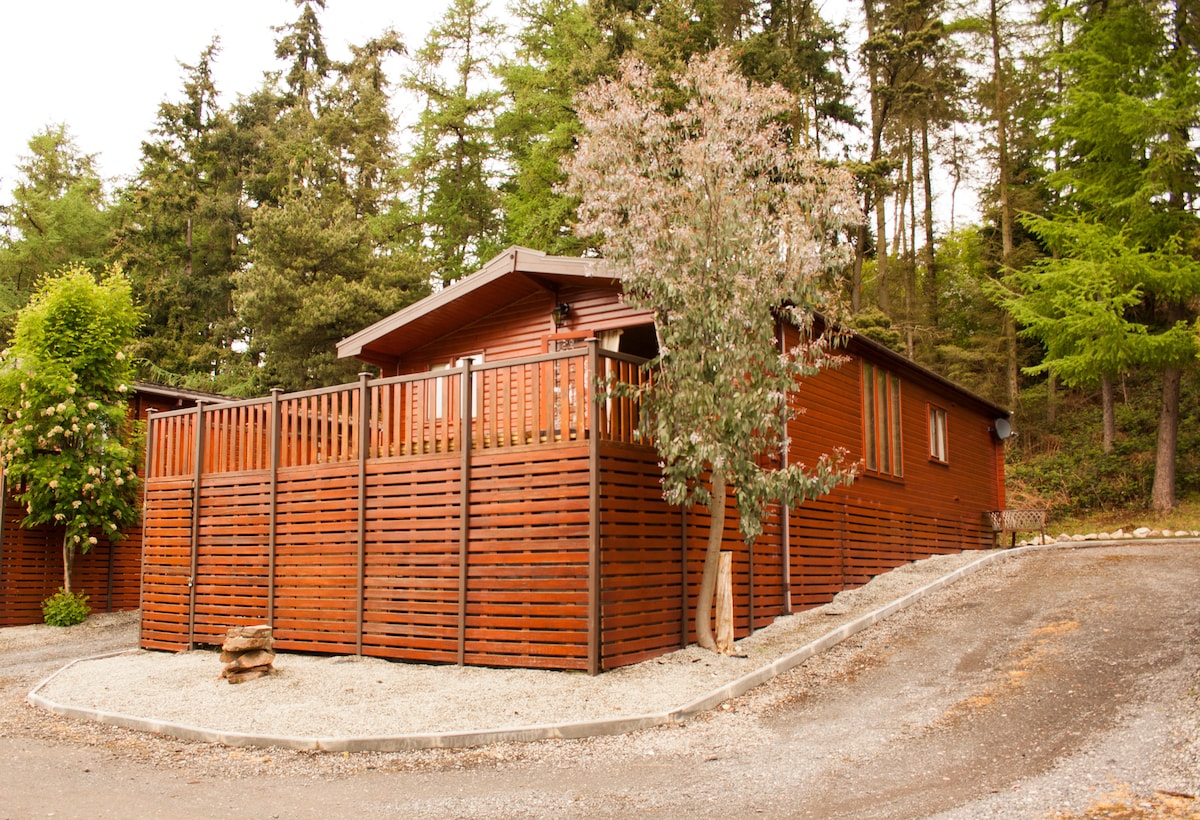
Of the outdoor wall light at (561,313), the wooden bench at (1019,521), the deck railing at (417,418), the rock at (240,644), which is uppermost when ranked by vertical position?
the outdoor wall light at (561,313)

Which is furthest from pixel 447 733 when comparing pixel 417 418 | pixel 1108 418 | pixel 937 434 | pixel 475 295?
pixel 1108 418

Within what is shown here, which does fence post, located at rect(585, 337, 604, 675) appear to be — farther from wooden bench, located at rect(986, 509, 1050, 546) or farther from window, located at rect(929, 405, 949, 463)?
wooden bench, located at rect(986, 509, 1050, 546)

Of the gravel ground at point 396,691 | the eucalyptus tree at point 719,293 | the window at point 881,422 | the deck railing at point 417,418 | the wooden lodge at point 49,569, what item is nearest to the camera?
the gravel ground at point 396,691

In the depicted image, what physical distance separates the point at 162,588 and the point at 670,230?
9.47 m

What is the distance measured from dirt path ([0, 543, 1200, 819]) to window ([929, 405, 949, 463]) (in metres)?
8.14

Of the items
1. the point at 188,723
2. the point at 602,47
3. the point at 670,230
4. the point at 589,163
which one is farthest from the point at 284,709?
the point at 602,47

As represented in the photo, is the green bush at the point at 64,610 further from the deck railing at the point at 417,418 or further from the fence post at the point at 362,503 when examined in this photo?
the fence post at the point at 362,503

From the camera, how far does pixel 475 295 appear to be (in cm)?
1362

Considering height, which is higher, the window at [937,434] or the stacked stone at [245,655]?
the window at [937,434]

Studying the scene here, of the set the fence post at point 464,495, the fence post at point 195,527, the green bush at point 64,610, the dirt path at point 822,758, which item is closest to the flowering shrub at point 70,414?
the green bush at point 64,610

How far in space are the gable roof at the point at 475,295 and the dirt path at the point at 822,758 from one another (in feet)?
19.2

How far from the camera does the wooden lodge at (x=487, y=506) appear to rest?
378 inches

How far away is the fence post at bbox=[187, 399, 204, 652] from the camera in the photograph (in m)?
13.1

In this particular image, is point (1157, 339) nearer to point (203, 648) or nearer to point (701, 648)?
point (701, 648)
